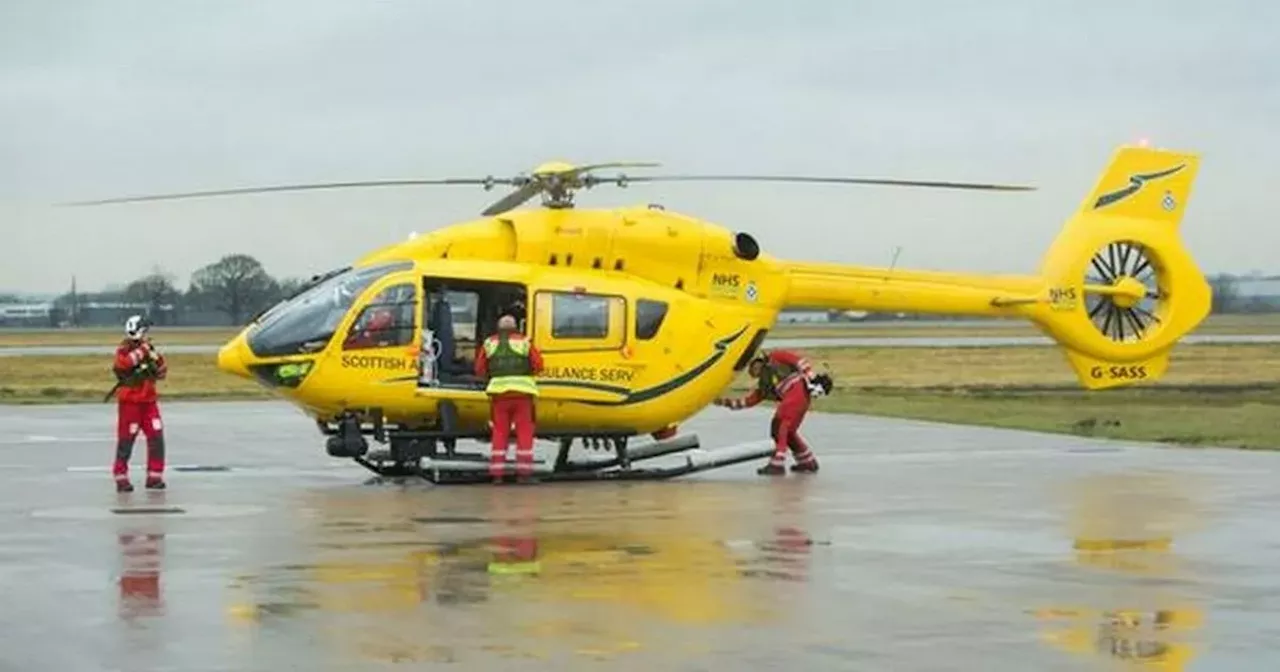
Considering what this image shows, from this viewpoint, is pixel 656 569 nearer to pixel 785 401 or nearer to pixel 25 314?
pixel 785 401

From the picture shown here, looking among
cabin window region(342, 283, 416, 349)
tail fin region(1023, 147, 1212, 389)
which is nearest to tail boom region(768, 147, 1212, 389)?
tail fin region(1023, 147, 1212, 389)

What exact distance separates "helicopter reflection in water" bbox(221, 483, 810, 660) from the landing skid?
4.83ft

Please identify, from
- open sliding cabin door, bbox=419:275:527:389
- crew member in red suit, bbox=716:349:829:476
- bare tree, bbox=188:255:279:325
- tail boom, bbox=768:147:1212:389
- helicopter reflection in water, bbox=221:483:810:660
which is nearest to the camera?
helicopter reflection in water, bbox=221:483:810:660

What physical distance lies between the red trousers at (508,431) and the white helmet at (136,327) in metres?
3.42

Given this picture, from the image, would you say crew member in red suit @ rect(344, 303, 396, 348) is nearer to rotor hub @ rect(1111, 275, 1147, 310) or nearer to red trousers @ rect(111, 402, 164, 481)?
red trousers @ rect(111, 402, 164, 481)

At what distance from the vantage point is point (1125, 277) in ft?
76.5

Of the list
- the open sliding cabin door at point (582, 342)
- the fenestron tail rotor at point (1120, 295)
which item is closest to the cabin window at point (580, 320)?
the open sliding cabin door at point (582, 342)

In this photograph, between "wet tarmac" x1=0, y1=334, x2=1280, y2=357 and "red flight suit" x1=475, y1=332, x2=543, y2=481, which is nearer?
"red flight suit" x1=475, y1=332, x2=543, y2=481

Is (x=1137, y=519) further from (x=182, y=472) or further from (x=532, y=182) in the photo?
(x=182, y=472)

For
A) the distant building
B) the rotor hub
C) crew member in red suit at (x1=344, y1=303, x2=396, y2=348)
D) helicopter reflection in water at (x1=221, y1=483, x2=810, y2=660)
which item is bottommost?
helicopter reflection in water at (x1=221, y1=483, x2=810, y2=660)

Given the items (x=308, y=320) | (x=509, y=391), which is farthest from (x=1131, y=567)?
(x=308, y=320)

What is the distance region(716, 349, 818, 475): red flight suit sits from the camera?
20562mm

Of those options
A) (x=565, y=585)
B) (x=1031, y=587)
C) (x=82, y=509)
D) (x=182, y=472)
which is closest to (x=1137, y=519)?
(x=1031, y=587)

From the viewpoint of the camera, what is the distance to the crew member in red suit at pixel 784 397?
20562mm
